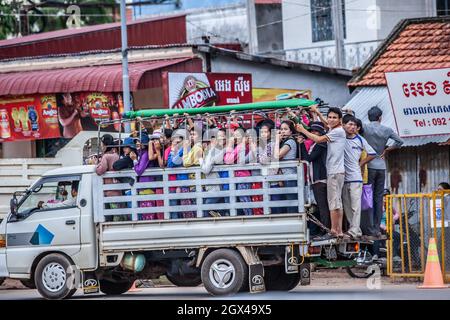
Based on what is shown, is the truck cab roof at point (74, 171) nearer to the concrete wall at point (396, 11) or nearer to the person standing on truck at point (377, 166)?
the person standing on truck at point (377, 166)

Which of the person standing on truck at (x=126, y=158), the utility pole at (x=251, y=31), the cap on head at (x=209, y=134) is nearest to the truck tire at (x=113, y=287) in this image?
the person standing on truck at (x=126, y=158)

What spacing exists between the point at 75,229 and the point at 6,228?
120 centimetres

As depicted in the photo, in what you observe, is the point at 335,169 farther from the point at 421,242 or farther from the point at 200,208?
the point at 421,242

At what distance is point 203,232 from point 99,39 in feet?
66.0

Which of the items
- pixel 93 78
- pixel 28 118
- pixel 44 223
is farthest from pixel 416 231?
pixel 28 118

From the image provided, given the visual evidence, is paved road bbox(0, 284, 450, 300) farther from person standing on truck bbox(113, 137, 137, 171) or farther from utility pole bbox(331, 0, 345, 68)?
utility pole bbox(331, 0, 345, 68)

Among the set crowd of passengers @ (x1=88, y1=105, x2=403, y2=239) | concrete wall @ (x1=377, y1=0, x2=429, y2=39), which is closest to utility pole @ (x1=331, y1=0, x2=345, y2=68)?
concrete wall @ (x1=377, y1=0, x2=429, y2=39)

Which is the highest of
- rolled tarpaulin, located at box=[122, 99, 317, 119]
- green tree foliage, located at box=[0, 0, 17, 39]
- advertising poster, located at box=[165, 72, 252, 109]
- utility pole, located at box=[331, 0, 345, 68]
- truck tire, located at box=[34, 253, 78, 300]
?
green tree foliage, located at box=[0, 0, 17, 39]

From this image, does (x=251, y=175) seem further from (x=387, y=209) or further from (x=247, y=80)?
(x=247, y=80)

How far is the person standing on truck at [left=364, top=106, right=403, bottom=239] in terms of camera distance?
597 inches

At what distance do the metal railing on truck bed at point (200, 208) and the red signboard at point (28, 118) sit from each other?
41.7 feet

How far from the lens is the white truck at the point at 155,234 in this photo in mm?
14375

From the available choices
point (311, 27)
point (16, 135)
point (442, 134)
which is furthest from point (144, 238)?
point (311, 27)

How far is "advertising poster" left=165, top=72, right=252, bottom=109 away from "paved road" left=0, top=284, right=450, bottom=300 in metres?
7.31
